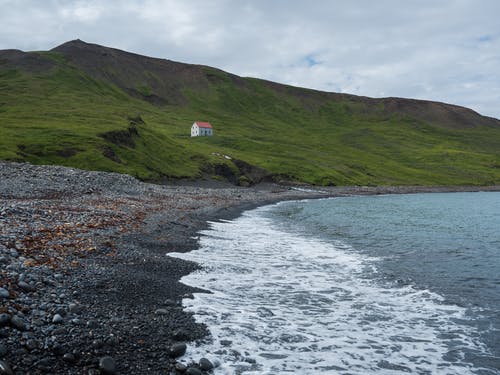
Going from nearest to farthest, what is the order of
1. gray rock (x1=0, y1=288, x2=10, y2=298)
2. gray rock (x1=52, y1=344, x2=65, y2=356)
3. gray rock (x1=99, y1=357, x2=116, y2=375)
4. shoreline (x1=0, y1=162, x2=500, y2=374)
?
gray rock (x1=99, y1=357, x2=116, y2=375), gray rock (x1=52, y1=344, x2=65, y2=356), shoreline (x1=0, y1=162, x2=500, y2=374), gray rock (x1=0, y1=288, x2=10, y2=298)

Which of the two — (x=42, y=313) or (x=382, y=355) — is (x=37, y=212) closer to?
(x=42, y=313)

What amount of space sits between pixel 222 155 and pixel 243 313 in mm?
118756

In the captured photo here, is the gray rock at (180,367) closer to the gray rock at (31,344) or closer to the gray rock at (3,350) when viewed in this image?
the gray rock at (31,344)

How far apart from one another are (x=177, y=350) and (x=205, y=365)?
934 mm

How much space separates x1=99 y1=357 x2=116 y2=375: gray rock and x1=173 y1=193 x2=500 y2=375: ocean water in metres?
2.30

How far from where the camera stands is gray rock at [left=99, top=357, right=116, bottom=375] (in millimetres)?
9702

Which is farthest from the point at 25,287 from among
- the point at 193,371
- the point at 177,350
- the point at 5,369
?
the point at 193,371

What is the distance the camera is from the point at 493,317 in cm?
1731

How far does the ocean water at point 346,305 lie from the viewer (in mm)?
12586

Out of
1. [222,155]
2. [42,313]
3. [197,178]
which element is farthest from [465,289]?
[222,155]

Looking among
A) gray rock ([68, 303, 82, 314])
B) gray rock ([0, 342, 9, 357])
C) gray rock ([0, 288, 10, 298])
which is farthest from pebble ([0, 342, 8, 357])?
gray rock ([68, 303, 82, 314])

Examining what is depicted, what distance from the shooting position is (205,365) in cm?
1100

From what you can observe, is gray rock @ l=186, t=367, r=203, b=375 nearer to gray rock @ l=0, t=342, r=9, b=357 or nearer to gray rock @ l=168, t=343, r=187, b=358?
gray rock @ l=168, t=343, r=187, b=358

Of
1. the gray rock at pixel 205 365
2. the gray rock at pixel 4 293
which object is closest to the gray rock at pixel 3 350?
the gray rock at pixel 4 293
